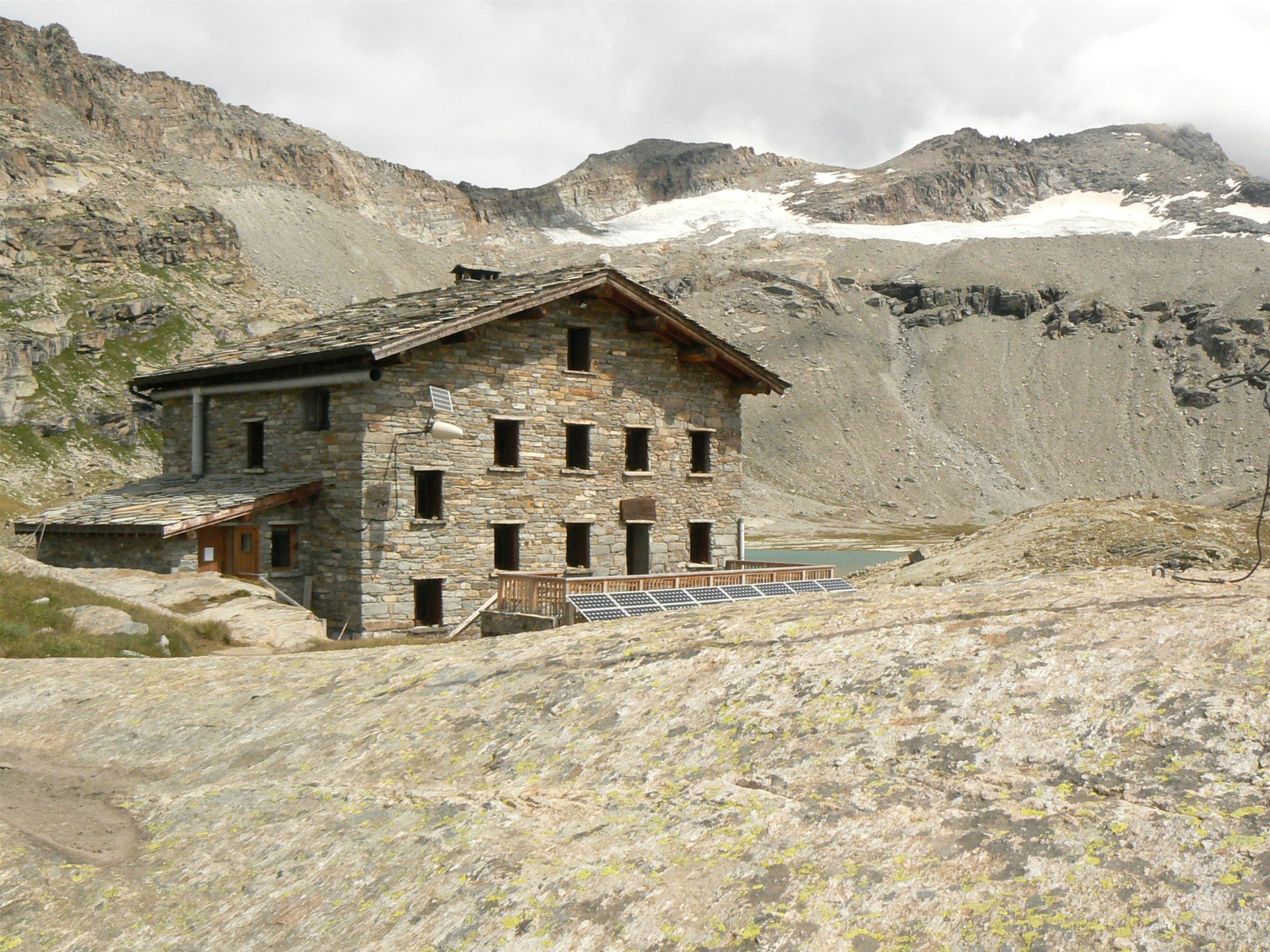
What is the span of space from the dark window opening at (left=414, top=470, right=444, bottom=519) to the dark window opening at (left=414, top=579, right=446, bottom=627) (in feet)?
5.14

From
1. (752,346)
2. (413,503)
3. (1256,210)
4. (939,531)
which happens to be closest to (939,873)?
(413,503)

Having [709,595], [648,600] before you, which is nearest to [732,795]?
[648,600]

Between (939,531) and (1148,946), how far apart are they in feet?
279

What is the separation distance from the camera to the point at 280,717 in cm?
767

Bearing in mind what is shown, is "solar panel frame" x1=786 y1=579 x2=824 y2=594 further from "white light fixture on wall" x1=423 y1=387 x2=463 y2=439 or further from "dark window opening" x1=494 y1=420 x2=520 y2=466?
"white light fixture on wall" x1=423 y1=387 x2=463 y2=439

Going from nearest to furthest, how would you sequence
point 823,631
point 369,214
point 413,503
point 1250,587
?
point 1250,587, point 823,631, point 413,503, point 369,214

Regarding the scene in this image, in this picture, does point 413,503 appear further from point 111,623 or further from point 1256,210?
point 1256,210

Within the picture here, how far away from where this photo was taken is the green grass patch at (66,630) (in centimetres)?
1384

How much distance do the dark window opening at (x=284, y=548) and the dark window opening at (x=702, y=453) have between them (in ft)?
35.7

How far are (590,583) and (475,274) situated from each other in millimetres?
17367

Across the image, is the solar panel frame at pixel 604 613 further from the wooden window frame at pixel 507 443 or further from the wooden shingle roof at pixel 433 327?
the wooden window frame at pixel 507 443

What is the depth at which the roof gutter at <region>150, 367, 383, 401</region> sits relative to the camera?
2319 centimetres

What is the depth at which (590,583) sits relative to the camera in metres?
18.9

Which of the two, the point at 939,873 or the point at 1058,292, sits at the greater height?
the point at 1058,292
